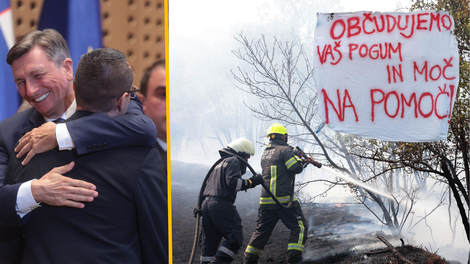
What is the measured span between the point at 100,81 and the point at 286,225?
199cm

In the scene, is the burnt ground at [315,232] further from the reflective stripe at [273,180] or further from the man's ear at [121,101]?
the man's ear at [121,101]

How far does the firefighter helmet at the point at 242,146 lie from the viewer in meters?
2.85

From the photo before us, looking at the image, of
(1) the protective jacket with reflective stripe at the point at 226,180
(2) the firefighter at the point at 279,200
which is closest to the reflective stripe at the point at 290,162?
(2) the firefighter at the point at 279,200

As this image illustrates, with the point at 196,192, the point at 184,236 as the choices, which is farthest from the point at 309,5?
the point at 184,236

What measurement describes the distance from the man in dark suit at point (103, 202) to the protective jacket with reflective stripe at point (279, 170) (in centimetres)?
127

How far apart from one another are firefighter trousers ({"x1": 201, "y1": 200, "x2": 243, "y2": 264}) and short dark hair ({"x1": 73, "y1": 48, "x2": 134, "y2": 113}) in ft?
4.77

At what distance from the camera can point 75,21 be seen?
210 cm

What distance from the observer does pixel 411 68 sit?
274 centimetres

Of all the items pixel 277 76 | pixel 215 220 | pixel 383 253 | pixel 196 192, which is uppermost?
pixel 277 76

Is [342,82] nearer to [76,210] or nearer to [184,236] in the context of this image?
[184,236]

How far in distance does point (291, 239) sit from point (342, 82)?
1443mm

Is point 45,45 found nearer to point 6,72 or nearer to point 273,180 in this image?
point 6,72

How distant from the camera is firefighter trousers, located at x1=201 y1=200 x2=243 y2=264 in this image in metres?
2.85

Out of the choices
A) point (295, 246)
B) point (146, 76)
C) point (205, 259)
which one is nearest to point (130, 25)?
point (146, 76)
